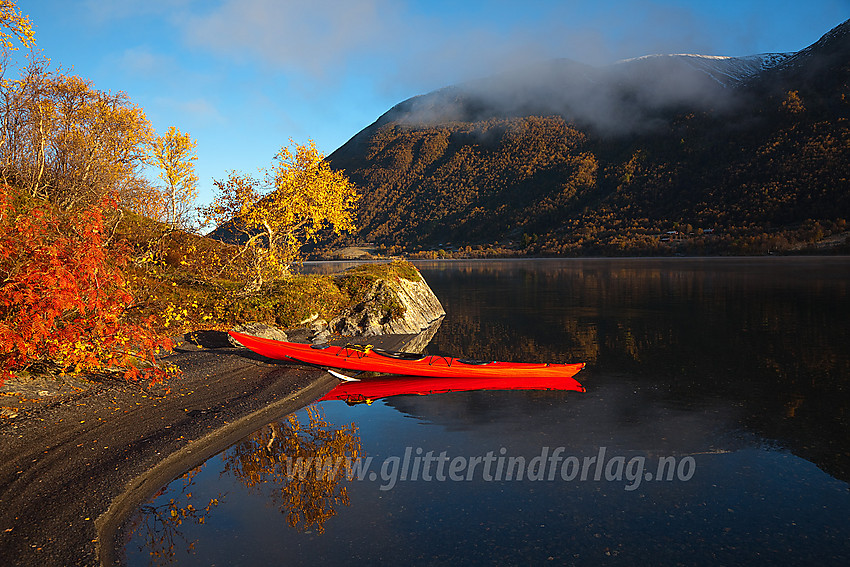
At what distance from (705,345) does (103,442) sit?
22.2 m

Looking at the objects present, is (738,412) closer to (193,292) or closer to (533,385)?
(533,385)

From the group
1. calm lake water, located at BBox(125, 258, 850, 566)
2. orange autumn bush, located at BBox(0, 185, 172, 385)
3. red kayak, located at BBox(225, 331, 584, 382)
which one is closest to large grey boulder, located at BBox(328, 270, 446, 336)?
red kayak, located at BBox(225, 331, 584, 382)

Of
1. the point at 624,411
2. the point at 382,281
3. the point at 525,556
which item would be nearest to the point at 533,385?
the point at 624,411

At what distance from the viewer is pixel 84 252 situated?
11125 mm

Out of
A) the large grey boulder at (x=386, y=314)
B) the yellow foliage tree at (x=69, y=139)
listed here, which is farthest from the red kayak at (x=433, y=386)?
the yellow foliage tree at (x=69, y=139)

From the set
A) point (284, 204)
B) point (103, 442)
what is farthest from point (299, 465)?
point (284, 204)

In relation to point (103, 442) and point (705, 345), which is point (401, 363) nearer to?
point (103, 442)

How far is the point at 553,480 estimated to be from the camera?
990cm

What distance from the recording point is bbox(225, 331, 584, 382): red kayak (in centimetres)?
1677

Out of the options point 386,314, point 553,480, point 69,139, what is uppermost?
point 69,139

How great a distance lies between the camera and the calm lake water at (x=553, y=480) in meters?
7.62

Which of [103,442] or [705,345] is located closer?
[103,442]

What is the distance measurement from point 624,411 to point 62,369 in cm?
1411

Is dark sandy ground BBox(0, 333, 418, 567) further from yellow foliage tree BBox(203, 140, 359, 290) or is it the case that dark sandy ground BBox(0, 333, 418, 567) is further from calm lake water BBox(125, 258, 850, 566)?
yellow foliage tree BBox(203, 140, 359, 290)
